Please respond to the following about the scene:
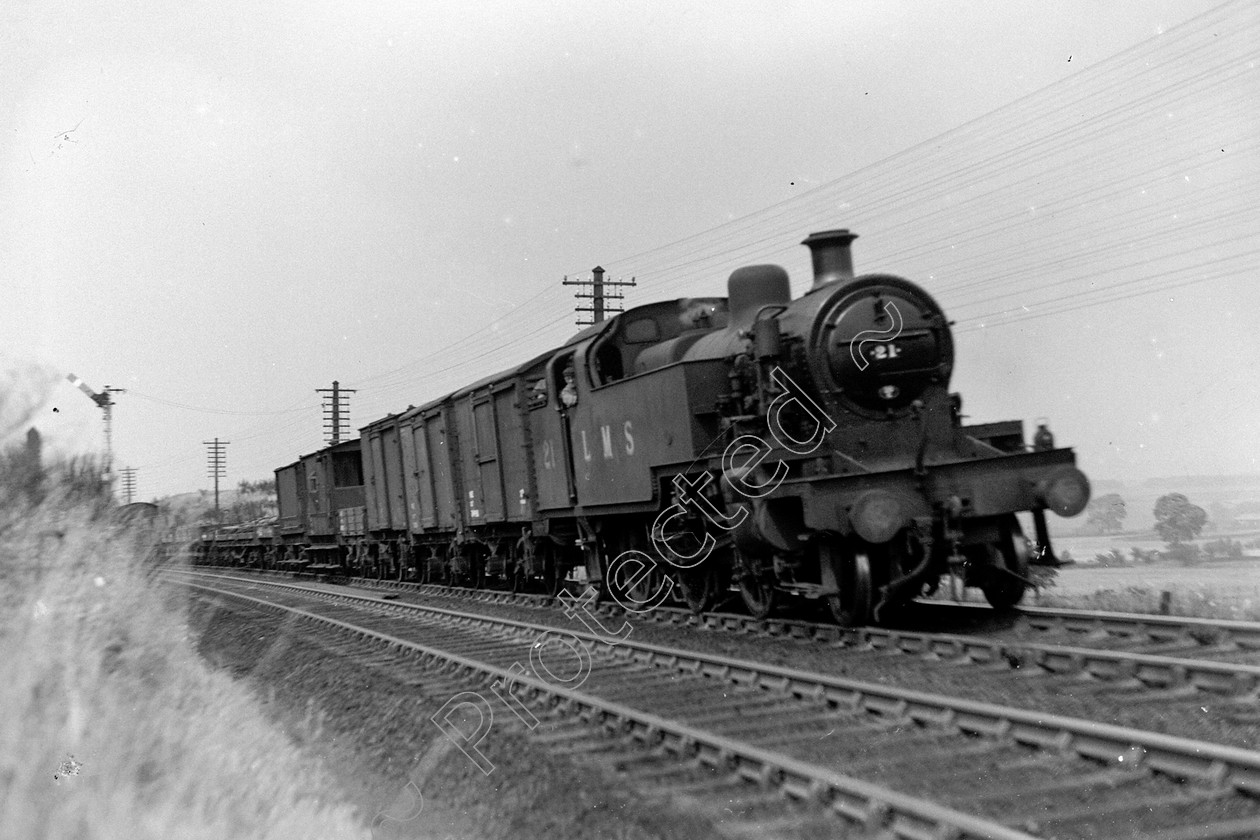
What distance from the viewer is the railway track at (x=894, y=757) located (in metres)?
3.90

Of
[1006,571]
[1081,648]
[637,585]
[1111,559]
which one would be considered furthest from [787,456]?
[1111,559]

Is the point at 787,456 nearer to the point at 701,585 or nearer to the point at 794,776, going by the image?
the point at 701,585

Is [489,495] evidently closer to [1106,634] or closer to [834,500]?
[834,500]

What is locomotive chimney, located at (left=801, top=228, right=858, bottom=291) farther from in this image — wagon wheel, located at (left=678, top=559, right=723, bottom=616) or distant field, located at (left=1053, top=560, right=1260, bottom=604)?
distant field, located at (left=1053, top=560, right=1260, bottom=604)

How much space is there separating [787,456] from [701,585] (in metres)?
2.55

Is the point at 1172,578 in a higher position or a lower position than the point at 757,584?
lower

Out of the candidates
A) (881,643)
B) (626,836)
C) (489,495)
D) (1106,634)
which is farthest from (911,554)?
(489,495)

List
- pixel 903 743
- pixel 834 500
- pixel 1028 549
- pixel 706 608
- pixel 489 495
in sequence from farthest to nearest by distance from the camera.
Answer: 1. pixel 489 495
2. pixel 706 608
3. pixel 1028 549
4. pixel 834 500
5. pixel 903 743

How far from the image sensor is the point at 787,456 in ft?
28.1

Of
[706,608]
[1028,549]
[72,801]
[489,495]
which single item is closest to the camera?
[72,801]

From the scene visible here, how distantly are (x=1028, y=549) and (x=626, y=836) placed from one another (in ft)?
18.9

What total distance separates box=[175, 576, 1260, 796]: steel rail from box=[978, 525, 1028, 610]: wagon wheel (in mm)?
2632

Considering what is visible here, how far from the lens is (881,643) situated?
799 cm

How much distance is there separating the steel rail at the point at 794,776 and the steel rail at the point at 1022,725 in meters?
0.97
